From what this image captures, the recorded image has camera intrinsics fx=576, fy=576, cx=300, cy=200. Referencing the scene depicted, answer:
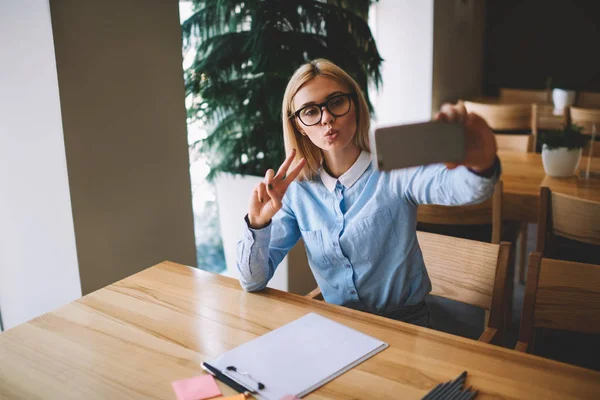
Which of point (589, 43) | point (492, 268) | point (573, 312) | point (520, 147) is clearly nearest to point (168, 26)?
point (492, 268)

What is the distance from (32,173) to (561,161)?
7.58 feet

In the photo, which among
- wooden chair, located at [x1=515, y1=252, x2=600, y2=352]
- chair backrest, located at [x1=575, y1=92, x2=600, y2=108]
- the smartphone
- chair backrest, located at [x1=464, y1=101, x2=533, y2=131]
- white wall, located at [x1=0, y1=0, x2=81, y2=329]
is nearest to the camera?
the smartphone

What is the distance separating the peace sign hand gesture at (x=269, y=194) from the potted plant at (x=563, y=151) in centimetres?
173

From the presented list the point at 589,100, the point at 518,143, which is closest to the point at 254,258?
the point at 518,143

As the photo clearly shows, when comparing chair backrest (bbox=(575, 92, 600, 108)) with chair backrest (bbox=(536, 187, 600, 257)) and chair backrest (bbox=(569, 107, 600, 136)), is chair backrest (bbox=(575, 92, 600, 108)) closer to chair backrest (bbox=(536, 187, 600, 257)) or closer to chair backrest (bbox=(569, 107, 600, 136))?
chair backrest (bbox=(569, 107, 600, 136))

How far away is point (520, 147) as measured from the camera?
336 cm

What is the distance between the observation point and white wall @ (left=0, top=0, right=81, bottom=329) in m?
2.03

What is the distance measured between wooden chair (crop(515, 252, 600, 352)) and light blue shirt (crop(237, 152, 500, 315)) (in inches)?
11.5

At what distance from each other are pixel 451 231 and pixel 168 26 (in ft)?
5.35

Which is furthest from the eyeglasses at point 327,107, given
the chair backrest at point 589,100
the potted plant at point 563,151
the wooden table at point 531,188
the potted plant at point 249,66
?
the chair backrest at point 589,100

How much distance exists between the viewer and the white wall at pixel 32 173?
2.03m

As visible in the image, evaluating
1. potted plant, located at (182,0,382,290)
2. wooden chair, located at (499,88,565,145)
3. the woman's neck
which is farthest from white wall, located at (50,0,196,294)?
wooden chair, located at (499,88,565,145)

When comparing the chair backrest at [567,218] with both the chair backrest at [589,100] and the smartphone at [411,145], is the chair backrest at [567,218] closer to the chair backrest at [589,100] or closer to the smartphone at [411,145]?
the smartphone at [411,145]

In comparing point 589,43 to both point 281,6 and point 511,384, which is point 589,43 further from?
point 511,384
